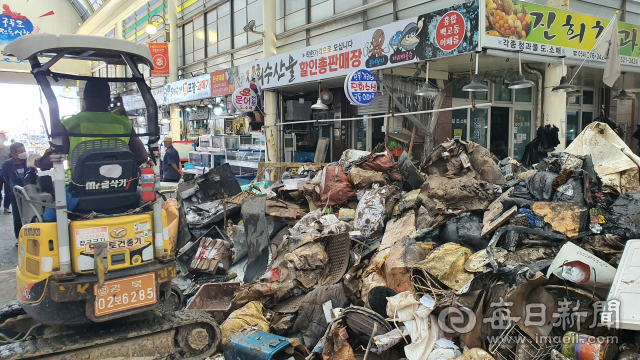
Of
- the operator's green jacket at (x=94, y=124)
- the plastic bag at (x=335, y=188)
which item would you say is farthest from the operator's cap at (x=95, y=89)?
the plastic bag at (x=335, y=188)

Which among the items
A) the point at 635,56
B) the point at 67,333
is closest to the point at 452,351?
the point at 67,333

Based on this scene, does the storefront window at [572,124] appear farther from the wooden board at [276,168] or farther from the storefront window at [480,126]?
the wooden board at [276,168]

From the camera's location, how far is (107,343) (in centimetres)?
364

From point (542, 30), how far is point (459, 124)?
2880mm

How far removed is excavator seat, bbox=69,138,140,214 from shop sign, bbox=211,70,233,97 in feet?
34.2

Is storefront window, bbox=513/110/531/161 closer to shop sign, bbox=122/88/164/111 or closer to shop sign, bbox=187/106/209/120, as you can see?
shop sign, bbox=187/106/209/120

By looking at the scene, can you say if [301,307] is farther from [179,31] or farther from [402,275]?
[179,31]

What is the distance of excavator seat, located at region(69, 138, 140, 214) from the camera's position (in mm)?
3520

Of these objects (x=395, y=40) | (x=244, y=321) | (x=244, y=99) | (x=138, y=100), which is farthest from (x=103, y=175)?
(x=138, y=100)

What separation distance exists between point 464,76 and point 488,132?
1.66 m

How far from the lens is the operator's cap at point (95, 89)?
150 inches

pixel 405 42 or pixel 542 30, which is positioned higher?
pixel 542 30

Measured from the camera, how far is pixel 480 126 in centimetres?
1048

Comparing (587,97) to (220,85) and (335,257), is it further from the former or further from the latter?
(220,85)
